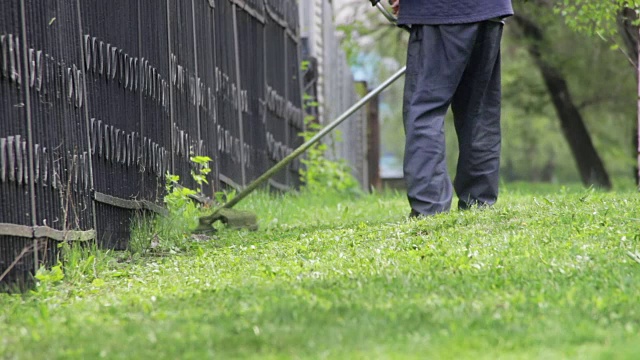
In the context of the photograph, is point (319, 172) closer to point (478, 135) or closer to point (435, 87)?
point (478, 135)

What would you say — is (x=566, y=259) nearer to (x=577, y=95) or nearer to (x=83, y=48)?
(x=83, y=48)

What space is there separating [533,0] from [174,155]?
37.1 ft

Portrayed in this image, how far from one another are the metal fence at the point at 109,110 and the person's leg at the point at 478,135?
5.43 feet

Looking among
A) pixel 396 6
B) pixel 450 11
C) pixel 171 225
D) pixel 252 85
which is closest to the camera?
pixel 450 11

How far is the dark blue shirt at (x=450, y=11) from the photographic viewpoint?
6.22 metres

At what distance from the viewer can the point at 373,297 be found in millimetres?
3682

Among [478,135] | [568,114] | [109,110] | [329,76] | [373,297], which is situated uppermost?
[329,76]

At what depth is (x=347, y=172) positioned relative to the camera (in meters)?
13.1

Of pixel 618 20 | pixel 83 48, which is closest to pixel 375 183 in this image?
pixel 618 20

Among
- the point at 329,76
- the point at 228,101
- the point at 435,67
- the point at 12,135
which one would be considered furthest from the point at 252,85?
the point at 329,76

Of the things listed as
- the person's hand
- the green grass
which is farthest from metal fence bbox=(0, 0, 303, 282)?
the person's hand

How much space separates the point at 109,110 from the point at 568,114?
1416 centimetres

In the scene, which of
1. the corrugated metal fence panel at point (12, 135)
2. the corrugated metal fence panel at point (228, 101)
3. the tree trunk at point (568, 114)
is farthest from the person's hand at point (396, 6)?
the tree trunk at point (568, 114)

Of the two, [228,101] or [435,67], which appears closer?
[435,67]
